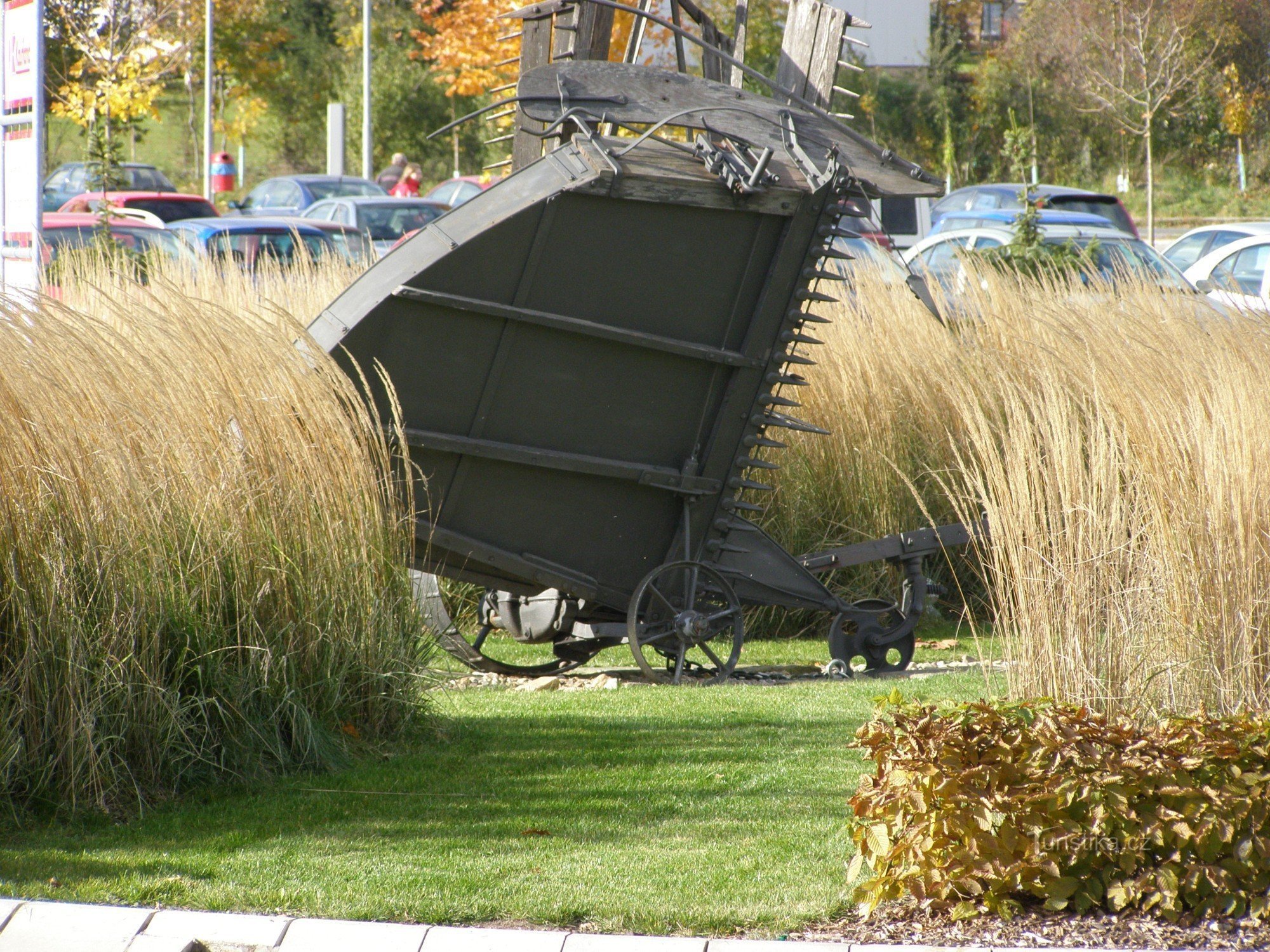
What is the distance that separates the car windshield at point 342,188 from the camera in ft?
88.6

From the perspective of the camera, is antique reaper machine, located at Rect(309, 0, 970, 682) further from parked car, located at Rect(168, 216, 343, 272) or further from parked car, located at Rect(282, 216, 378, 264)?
parked car, located at Rect(168, 216, 343, 272)

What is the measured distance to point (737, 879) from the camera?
13.6ft

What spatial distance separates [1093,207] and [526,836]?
2004 cm

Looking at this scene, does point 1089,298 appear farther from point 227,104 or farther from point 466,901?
point 227,104

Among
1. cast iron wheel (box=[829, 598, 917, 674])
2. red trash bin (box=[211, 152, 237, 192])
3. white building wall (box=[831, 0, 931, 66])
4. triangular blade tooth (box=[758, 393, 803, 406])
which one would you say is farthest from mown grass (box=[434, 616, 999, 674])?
white building wall (box=[831, 0, 931, 66])

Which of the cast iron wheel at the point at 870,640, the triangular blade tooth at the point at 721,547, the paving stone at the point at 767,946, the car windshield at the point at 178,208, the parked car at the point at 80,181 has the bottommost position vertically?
the cast iron wheel at the point at 870,640

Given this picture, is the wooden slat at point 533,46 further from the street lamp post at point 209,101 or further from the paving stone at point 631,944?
the street lamp post at point 209,101

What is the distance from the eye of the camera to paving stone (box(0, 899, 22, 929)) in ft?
12.2

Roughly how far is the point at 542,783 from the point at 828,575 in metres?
3.99

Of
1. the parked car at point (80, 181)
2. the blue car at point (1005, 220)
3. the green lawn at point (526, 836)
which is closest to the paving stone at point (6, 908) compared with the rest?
the green lawn at point (526, 836)

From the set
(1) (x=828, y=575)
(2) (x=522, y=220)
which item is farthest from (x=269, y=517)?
(1) (x=828, y=575)

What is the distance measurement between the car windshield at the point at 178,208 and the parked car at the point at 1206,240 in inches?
624

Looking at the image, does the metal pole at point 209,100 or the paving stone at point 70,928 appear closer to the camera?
the paving stone at point 70,928

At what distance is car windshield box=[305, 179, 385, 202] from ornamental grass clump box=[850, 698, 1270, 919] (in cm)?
2447
